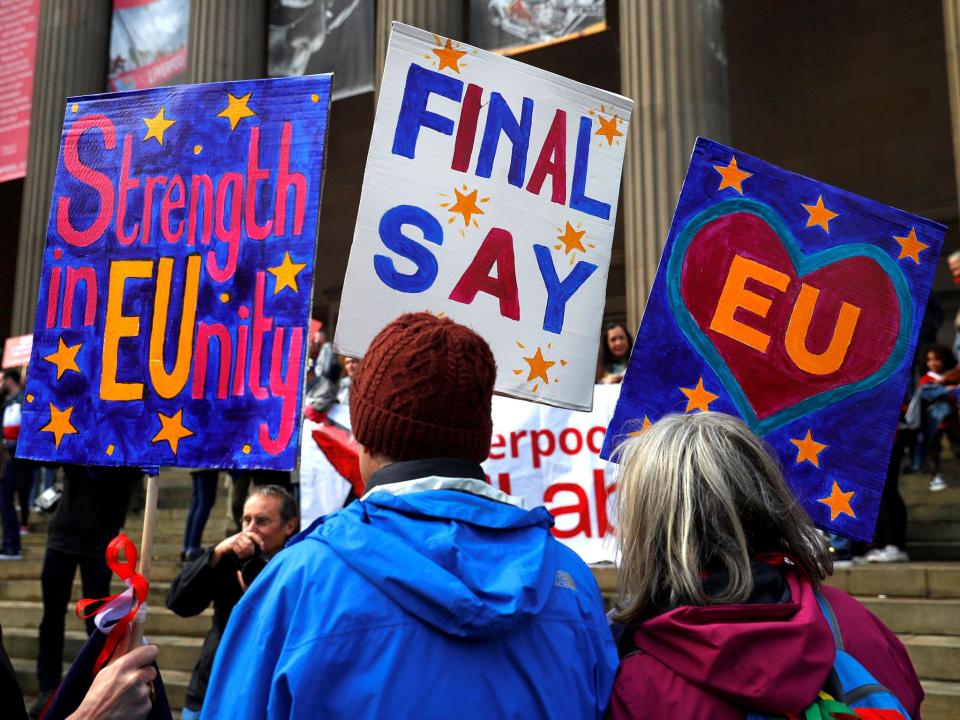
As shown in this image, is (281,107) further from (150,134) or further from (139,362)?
(139,362)

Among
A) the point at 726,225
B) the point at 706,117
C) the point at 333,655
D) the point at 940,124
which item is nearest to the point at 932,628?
the point at 726,225

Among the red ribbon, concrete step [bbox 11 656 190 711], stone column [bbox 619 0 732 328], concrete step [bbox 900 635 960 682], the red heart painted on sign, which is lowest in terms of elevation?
concrete step [bbox 11 656 190 711]

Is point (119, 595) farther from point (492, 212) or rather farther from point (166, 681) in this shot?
point (166, 681)

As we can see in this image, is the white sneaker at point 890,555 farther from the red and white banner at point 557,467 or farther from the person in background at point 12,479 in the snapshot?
the person in background at point 12,479

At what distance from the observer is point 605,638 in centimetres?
167

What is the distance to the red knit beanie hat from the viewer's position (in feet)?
5.31

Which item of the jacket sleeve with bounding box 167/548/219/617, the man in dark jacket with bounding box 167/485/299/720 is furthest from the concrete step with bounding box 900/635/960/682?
the jacket sleeve with bounding box 167/548/219/617

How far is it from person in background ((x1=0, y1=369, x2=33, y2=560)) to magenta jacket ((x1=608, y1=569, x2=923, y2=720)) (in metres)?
7.00

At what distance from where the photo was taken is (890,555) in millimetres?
6121

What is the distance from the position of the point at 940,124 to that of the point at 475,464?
47.9 feet

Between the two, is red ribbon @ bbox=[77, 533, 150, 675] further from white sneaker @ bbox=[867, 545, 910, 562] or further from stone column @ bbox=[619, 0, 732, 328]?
stone column @ bbox=[619, 0, 732, 328]

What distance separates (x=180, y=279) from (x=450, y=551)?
1908mm

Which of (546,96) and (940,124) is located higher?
(940,124)

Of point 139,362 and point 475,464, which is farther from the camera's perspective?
point 139,362
